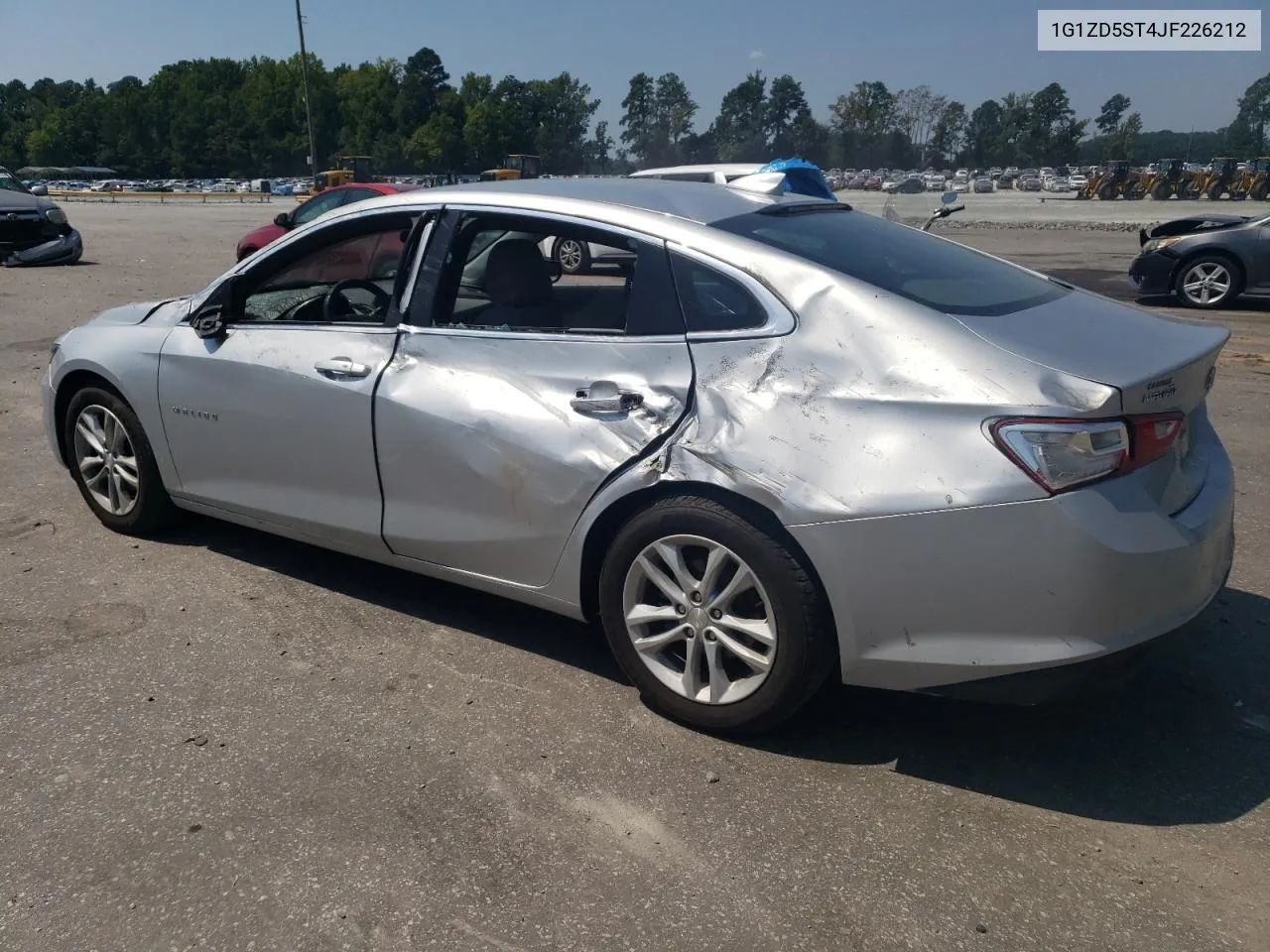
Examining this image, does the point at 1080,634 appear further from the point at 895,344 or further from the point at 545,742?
the point at 545,742

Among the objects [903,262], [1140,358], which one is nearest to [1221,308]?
[903,262]

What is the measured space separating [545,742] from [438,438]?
109 cm

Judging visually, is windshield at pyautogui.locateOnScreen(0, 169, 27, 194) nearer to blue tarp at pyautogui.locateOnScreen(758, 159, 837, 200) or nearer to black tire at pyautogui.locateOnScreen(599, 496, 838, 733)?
blue tarp at pyautogui.locateOnScreen(758, 159, 837, 200)

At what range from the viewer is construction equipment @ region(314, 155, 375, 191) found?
42.2 m

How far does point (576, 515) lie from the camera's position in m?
3.42

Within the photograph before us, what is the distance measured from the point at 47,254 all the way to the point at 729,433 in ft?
62.5

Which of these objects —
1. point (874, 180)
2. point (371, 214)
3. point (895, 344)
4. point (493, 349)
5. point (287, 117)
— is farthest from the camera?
point (287, 117)

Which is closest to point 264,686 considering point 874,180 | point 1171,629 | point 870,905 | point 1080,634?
point 870,905

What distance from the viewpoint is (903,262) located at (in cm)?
355

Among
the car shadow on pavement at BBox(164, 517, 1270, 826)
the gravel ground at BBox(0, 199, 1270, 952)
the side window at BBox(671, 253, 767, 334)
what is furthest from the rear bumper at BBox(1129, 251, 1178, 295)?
the side window at BBox(671, 253, 767, 334)

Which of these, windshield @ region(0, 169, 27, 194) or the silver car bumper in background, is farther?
windshield @ region(0, 169, 27, 194)

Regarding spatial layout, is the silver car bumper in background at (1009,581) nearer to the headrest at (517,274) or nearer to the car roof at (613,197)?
the car roof at (613,197)

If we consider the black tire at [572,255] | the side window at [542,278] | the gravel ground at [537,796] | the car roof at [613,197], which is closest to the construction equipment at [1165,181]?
the gravel ground at [537,796]

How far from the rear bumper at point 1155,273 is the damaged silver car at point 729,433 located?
10212 millimetres
